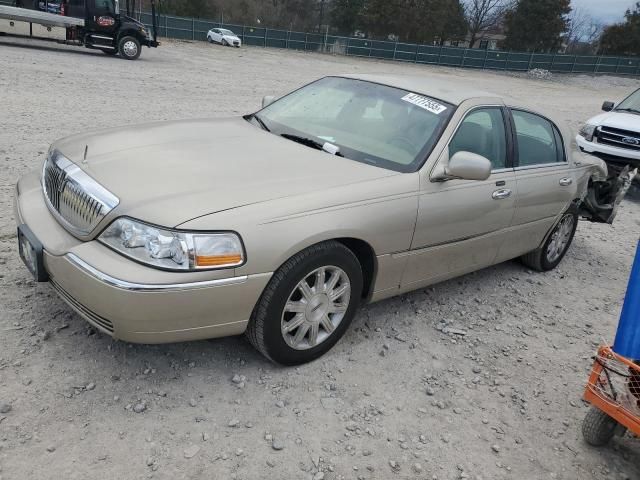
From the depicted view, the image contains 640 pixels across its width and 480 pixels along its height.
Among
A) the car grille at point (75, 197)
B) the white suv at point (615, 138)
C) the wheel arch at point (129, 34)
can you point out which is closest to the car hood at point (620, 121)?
the white suv at point (615, 138)

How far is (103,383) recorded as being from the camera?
2.83 meters

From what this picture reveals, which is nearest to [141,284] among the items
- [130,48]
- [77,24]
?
[77,24]

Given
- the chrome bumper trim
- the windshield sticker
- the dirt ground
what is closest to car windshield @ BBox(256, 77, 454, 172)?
the windshield sticker

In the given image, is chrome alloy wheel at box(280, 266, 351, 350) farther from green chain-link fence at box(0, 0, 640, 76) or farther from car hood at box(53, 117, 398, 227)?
green chain-link fence at box(0, 0, 640, 76)

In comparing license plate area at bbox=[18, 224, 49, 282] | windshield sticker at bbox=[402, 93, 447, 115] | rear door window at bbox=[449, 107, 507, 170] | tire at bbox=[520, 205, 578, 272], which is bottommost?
tire at bbox=[520, 205, 578, 272]

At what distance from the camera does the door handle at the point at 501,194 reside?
12.8ft

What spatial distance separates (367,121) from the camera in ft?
12.4

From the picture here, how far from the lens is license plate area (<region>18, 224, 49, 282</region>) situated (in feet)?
9.16

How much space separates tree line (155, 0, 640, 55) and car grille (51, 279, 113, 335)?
1970 inches

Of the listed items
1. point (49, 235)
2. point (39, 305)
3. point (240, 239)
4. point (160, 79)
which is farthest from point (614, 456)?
point (160, 79)

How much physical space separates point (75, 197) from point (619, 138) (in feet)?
28.1

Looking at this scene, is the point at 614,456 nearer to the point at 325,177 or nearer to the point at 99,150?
the point at 325,177

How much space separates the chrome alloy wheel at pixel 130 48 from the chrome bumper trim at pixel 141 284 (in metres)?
18.8

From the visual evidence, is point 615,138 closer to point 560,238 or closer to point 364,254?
point 560,238
